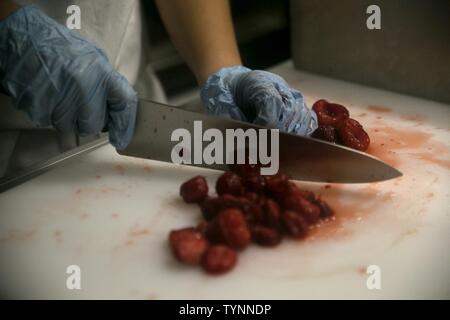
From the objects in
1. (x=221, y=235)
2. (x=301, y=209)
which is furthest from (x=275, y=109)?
(x=221, y=235)

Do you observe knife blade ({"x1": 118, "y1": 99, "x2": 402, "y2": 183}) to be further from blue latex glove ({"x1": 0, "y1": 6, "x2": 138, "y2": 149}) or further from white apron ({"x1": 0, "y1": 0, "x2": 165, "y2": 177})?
white apron ({"x1": 0, "y1": 0, "x2": 165, "y2": 177})

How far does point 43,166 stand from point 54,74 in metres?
0.37

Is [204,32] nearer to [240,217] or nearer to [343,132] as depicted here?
[343,132]

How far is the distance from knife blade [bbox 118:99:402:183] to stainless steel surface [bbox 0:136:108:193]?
26 cm

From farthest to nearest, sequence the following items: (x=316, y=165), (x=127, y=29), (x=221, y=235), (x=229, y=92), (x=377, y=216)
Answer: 1. (x=127, y=29)
2. (x=229, y=92)
3. (x=316, y=165)
4. (x=377, y=216)
5. (x=221, y=235)

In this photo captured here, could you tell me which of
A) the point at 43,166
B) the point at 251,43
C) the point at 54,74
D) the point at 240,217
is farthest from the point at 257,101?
the point at 251,43

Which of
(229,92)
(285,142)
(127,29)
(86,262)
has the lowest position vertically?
(86,262)

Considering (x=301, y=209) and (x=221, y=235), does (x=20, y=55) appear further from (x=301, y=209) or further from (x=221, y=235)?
(x=301, y=209)

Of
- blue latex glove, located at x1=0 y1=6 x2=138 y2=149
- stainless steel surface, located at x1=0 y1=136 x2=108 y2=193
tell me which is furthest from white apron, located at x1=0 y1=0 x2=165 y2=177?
blue latex glove, located at x1=0 y1=6 x2=138 y2=149

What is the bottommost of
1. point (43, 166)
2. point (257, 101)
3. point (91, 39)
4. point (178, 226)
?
point (178, 226)

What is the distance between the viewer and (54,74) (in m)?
1.44

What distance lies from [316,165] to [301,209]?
0.21m

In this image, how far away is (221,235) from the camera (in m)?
1.27

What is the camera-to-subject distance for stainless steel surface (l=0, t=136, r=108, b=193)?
160 cm
